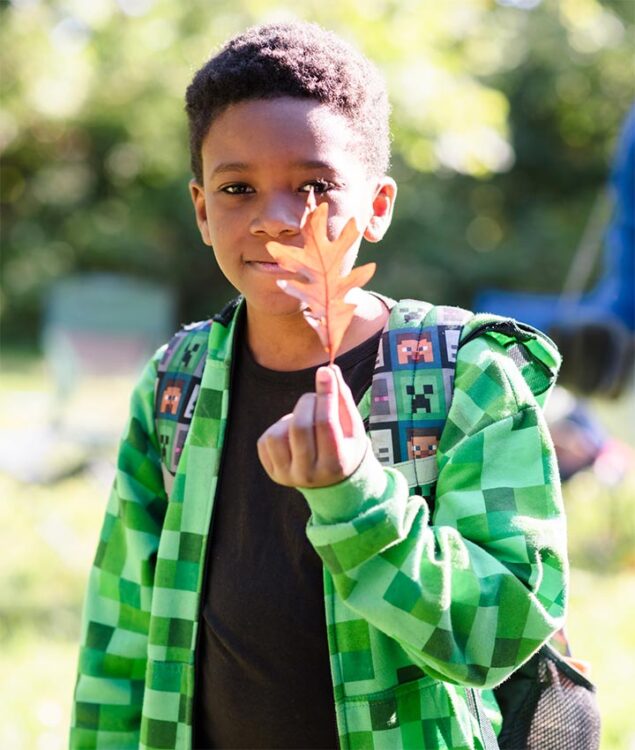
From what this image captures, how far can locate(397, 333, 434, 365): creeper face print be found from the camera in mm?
1601

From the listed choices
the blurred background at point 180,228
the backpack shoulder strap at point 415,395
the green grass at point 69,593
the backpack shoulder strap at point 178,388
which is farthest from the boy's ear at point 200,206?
the green grass at point 69,593

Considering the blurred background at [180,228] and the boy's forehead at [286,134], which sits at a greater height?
the blurred background at [180,228]

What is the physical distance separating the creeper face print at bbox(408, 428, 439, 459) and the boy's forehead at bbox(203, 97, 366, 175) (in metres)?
0.41

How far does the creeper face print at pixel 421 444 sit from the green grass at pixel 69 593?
1989 millimetres

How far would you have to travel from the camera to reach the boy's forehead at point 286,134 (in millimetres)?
1580

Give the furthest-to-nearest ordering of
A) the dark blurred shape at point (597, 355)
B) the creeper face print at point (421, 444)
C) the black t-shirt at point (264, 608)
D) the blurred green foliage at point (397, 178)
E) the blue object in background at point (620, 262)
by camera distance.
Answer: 1. the blurred green foliage at point (397, 178)
2. the blue object in background at point (620, 262)
3. the dark blurred shape at point (597, 355)
4. the black t-shirt at point (264, 608)
5. the creeper face print at point (421, 444)

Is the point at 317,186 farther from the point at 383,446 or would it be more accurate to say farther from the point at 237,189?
the point at 383,446

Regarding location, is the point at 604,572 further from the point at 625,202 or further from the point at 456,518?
the point at 456,518

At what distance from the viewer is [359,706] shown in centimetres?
155

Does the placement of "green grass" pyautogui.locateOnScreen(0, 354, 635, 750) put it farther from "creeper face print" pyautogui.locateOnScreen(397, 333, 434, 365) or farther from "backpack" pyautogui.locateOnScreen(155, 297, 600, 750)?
"creeper face print" pyautogui.locateOnScreen(397, 333, 434, 365)

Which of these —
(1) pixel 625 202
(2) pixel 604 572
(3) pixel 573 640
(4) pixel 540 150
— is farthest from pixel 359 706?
(4) pixel 540 150

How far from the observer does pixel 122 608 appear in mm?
1942

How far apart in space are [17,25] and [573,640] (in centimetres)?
757

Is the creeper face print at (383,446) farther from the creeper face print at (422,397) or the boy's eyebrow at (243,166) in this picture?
the boy's eyebrow at (243,166)
